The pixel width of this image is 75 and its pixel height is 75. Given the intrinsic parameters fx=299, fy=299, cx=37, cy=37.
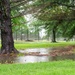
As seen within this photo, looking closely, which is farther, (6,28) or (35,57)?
(6,28)

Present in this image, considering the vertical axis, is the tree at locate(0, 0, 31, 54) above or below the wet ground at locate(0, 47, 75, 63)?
above

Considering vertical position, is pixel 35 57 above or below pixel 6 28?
below

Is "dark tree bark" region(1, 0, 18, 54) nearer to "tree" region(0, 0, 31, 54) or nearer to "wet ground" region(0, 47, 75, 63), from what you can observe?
"tree" region(0, 0, 31, 54)

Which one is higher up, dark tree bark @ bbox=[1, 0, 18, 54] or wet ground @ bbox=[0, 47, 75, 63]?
dark tree bark @ bbox=[1, 0, 18, 54]

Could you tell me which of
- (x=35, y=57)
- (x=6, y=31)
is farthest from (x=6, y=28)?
(x=35, y=57)

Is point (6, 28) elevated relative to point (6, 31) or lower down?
elevated

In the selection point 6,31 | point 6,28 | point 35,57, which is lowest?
point 35,57

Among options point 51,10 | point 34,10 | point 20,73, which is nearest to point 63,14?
point 51,10

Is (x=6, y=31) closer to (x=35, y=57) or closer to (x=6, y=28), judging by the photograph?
(x=6, y=28)

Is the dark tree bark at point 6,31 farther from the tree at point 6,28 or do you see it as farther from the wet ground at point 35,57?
the wet ground at point 35,57

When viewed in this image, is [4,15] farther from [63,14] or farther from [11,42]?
[63,14]

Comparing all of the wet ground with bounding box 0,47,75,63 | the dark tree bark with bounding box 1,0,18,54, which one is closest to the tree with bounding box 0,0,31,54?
the dark tree bark with bounding box 1,0,18,54

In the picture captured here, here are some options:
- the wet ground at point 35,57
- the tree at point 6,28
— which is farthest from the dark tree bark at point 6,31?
the wet ground at point 35,57

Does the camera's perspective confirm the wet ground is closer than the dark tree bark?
Yes
